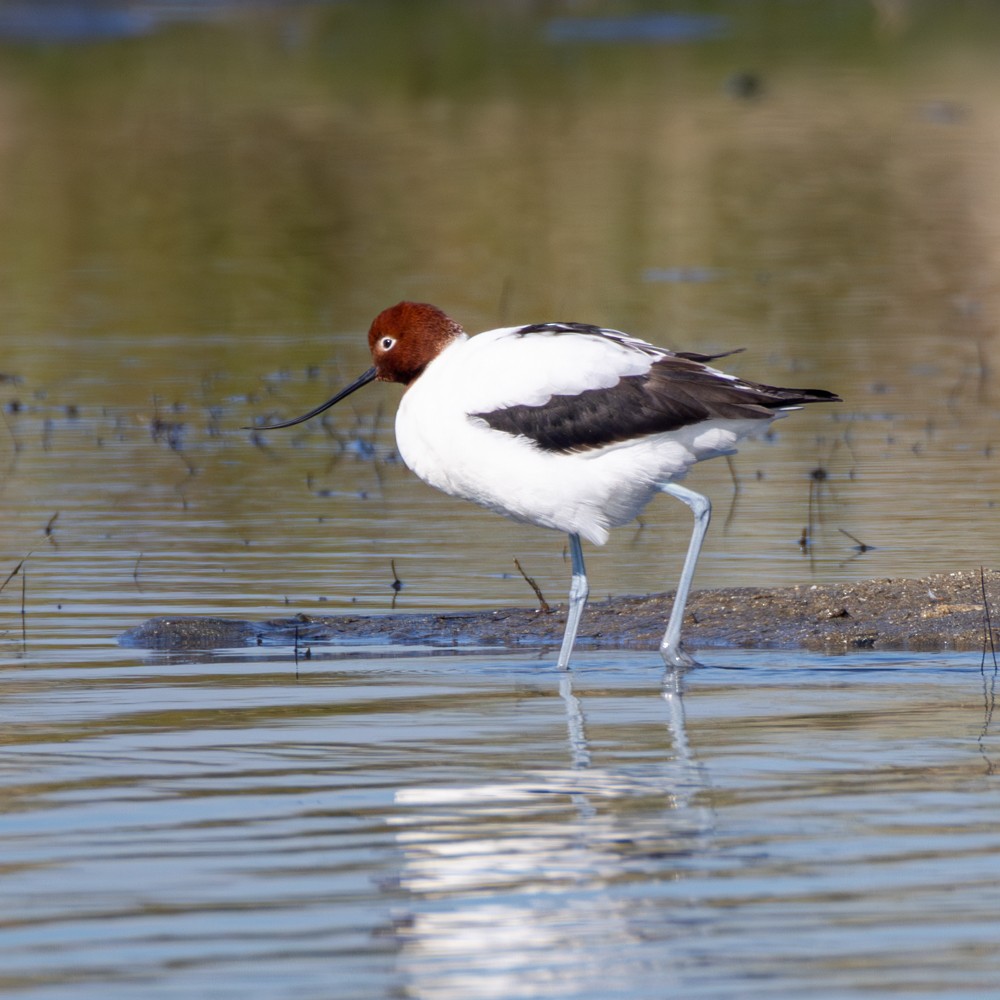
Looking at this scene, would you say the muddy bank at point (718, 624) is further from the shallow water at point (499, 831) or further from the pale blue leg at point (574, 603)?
the shallow water at point (499, 831)

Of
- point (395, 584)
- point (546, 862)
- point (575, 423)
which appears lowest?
point (546, 862)

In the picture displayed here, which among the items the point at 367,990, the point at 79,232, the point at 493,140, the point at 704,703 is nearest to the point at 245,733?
the point at 704,703

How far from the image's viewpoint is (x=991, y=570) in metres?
8.66

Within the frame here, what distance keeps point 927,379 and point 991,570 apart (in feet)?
21.1

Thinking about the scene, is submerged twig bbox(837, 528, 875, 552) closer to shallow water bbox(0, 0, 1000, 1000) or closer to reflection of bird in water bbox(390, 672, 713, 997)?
shallow water bbox(0, 0, 1000, 1000)

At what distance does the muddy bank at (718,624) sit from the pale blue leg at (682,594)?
240 millimetres

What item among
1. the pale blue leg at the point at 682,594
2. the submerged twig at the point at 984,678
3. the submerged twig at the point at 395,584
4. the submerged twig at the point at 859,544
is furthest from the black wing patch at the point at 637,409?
the submerged twig at the point at 859,544

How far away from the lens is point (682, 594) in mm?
7898

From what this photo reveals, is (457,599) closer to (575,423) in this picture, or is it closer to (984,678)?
(575,423)

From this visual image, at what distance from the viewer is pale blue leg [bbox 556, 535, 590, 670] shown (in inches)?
303

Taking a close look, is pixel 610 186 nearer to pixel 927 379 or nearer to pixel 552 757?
pixel 927 379

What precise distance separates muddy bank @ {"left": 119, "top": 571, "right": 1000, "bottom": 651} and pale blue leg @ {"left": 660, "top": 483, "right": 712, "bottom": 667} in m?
0.24

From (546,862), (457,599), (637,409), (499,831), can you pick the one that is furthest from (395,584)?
(546,862)

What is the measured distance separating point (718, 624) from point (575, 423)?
3.33ft
